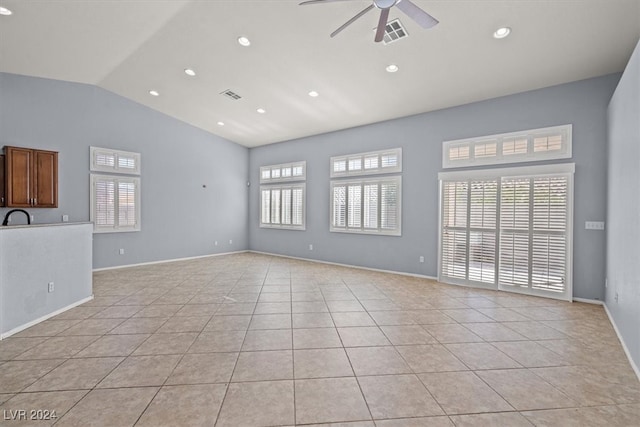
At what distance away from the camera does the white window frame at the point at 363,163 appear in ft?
19.8

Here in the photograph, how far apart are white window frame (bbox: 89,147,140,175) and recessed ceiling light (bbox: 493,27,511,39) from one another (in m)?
7.47

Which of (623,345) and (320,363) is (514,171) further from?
(320,363)

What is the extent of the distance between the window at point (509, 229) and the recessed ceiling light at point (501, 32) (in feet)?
6.90

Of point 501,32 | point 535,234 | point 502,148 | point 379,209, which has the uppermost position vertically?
point 501,32

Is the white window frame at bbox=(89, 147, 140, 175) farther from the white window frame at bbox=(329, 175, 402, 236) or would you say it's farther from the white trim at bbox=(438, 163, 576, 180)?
the white trim at bbox=(438, 163, 576, 180)

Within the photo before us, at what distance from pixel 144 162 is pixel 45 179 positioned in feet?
6.29

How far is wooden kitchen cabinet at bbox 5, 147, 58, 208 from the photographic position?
15.7 feet

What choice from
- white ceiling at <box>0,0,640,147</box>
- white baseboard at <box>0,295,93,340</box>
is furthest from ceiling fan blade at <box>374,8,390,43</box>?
white baseboard at <box>0,295,93,340</box>

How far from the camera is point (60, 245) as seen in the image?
3629 mm

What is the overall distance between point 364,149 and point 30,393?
20.6 ft

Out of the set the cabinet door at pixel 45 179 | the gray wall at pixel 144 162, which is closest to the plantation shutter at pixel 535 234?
the gray wall at pixel 144 162

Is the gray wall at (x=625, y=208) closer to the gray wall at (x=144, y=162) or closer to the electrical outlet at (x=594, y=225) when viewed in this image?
the electrical outlet at (x=594, y=225)

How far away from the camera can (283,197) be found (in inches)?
324
